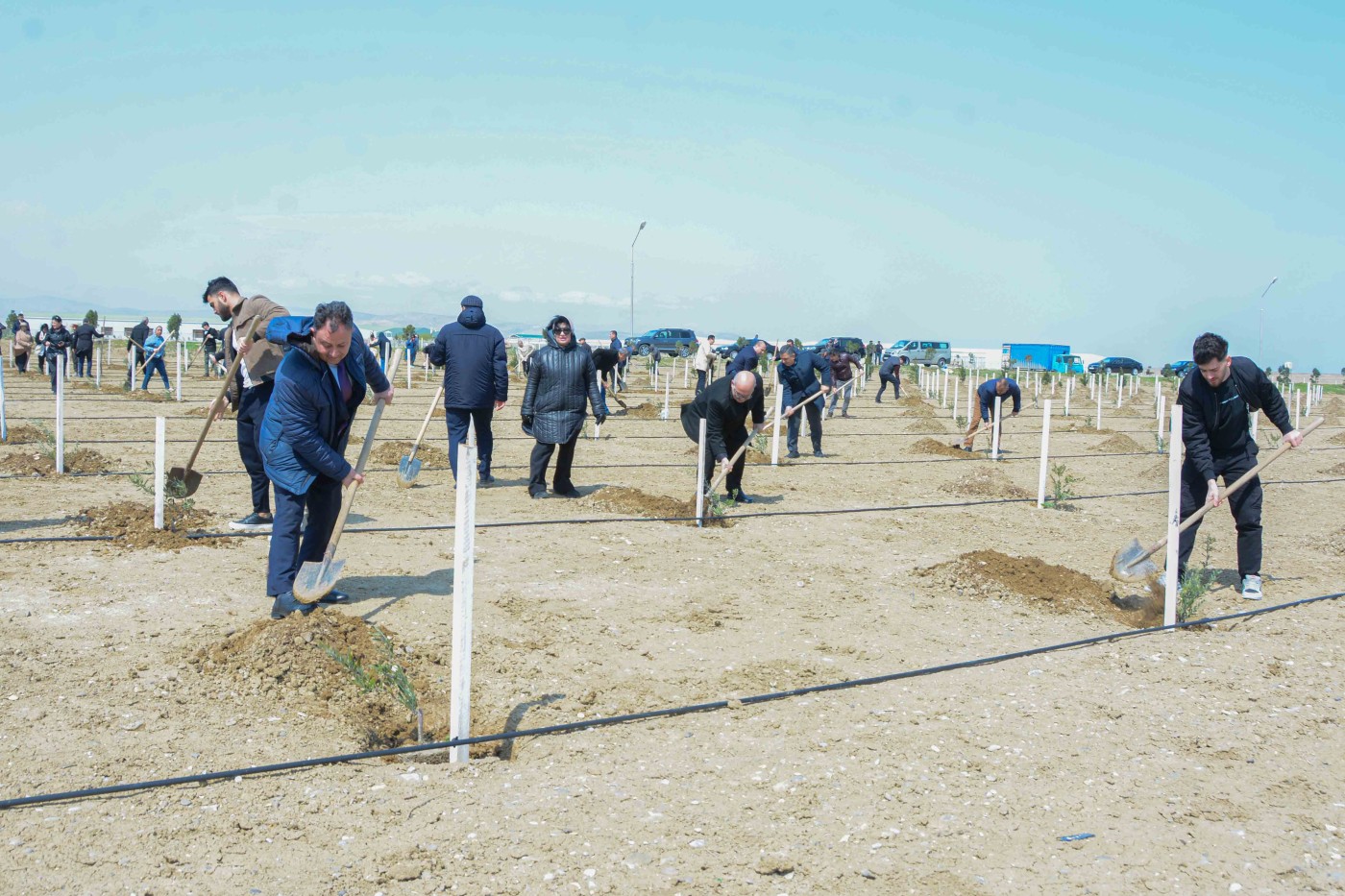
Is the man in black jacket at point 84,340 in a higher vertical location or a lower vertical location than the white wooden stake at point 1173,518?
higher

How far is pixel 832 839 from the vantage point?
3.39 meters

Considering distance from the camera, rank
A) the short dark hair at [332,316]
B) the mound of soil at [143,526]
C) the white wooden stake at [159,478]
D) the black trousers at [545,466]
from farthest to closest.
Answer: the black trousers at [545,466] < the mound of soil at [143,526] < the white wooden stake at [159,478] < the short dark hair at [332,316]

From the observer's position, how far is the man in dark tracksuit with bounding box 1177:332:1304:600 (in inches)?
247

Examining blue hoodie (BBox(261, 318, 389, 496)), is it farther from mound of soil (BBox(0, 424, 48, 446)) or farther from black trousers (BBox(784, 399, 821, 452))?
black trousers (BBox(784, 399, 821, 452))

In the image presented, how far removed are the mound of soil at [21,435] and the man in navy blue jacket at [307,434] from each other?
816cm

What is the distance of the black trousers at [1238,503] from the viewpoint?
6.52 metres

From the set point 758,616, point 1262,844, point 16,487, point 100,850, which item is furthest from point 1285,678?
point 16,487

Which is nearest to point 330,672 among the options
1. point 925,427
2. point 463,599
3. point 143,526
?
point 463,599

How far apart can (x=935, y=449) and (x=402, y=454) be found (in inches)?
300

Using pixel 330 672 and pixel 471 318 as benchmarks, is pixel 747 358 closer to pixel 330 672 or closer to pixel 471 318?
pixel 471 318

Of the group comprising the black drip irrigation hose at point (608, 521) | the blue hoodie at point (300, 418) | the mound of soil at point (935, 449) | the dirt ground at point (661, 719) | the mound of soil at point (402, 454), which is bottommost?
the dirt ground at point (661, 719)

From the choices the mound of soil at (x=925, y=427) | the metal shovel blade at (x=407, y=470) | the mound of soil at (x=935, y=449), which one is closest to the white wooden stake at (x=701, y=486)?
the metal shovel blade at (x=407, y=470)

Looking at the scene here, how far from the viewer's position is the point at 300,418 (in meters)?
4.98

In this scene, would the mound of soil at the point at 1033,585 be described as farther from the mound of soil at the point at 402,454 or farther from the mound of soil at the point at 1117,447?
the mound of soil at the point at 1117,447
